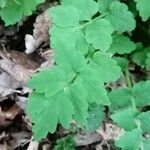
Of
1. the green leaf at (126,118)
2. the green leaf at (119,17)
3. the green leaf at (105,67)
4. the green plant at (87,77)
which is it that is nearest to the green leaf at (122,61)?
the green plant at (87,77)

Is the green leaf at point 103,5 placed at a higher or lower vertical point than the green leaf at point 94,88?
higher

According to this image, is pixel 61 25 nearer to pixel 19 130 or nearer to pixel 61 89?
pixel 61 89

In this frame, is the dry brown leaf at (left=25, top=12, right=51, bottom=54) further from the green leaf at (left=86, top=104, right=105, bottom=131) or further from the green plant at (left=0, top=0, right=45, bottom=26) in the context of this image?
the green leaf at (left=86, top=104, right=105, bottom=131)

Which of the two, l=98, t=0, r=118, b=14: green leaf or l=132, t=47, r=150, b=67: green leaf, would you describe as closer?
l=98, t=0, r=118, b=14: green leaf

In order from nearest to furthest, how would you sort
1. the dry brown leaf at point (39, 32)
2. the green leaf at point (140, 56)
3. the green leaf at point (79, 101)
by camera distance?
the green leaf at point (79, 101) < the green leaf at point (140, 56) < the dry brown leaf at point (39, 32)

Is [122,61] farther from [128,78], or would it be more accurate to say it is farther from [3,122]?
[3,122]

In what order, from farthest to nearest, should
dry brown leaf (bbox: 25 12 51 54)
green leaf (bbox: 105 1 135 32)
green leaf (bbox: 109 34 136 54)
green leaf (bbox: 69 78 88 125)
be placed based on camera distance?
dry brown leaf (bbox: 25 12 51 54) < green leaf (bbox: 109 34 136 54) < green leaf (bbox: 105 1 135 32) < green leaf (bbox: 69 78 88 125)

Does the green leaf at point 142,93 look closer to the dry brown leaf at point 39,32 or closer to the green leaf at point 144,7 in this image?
the green leaf at point 144,7

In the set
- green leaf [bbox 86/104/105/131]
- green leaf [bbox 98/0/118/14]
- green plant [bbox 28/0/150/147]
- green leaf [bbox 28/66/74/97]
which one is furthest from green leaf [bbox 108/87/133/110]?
green leaf [bbox 98/0/118/14]
